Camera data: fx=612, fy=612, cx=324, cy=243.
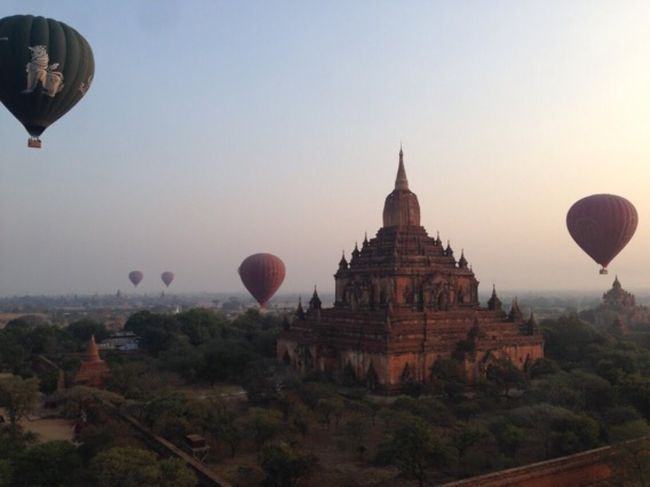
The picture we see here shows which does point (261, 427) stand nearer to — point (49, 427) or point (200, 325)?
point (49, 427)

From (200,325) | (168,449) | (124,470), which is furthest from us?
(200,325)

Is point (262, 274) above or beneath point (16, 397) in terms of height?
above

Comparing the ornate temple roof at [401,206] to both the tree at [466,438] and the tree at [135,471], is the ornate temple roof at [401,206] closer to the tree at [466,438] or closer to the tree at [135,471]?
the tree at [466,438]

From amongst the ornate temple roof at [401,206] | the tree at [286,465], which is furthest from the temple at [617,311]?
the tree at [286,465]

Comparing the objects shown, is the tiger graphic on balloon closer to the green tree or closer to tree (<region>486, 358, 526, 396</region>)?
the green tree

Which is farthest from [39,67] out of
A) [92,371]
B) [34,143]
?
[92,371]

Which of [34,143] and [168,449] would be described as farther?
[34,143]

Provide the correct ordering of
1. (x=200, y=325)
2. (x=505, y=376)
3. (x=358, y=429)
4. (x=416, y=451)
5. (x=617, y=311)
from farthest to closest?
(x=617, y=311) → (x=200, y=325) → (x=505, y=376) → (x=358, y=429) → (x=416, y=451)
